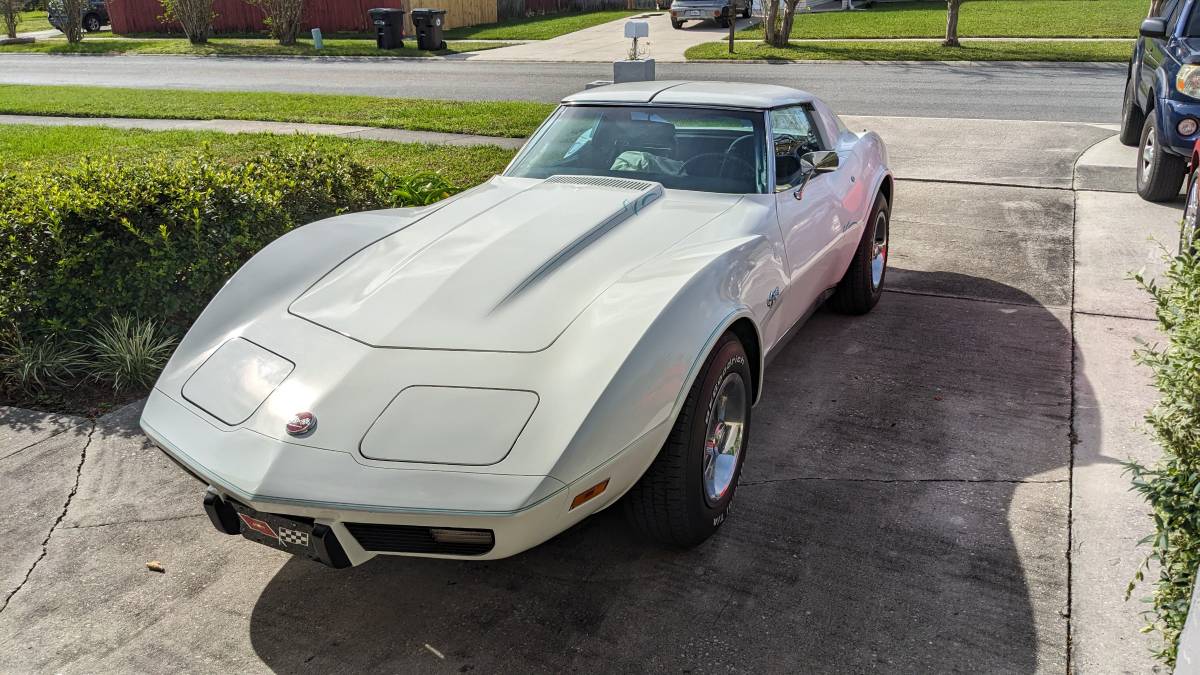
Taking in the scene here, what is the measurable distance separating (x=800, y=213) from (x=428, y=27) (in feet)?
70.9

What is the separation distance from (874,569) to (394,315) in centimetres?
190

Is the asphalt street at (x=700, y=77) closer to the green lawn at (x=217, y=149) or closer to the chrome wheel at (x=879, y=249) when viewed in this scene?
the green lawn at (x=217, y=149)

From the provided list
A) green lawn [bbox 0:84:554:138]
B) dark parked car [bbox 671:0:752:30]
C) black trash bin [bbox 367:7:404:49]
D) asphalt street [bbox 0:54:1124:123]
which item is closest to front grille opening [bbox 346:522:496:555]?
green lawn [bbox 0:84:554:138]

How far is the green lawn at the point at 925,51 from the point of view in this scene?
62.3 feet

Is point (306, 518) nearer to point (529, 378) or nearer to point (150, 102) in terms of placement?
point (529, 378)

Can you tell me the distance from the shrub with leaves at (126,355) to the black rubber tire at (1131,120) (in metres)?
9.37

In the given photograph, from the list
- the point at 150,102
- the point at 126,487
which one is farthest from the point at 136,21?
the point at 126,487

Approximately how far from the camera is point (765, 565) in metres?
3.37

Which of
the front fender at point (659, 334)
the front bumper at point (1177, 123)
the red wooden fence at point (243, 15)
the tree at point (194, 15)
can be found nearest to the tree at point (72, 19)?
the red wooden fence at point (243, 15)

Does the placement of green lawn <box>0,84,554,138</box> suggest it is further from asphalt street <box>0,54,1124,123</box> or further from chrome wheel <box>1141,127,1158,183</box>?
chrome wheel <box>1141,127,1158,183</box>

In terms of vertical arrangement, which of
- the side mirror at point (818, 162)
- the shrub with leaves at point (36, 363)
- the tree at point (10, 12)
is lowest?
the shrub with leaves at point (36, 363)

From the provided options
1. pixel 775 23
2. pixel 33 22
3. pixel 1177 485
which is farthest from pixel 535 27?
pixel 1177 485

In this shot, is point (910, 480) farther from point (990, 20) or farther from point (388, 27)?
point (990, 20)

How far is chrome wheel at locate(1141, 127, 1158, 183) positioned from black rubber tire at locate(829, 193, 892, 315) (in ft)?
12.0
